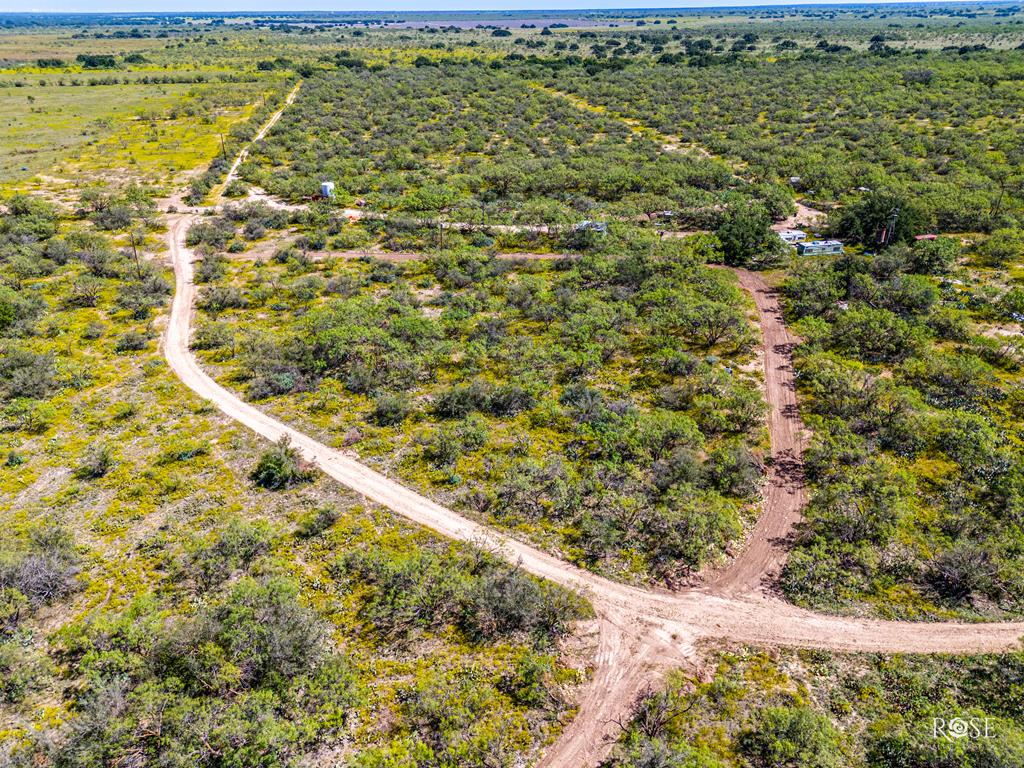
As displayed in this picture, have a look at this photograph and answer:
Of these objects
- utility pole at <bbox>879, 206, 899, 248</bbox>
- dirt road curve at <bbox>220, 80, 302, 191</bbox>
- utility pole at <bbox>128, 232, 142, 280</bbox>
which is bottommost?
utility pole at <bbox>128, 232, 142, 280</bbox>

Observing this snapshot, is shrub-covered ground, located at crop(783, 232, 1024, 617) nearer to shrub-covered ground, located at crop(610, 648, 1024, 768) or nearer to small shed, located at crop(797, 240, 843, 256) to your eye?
shrub-covered ground, located at crop(610, 648, 1024, 768)

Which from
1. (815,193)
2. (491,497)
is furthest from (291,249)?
(815,193)

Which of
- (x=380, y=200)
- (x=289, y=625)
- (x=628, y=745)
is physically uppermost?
(x=380, y=200)

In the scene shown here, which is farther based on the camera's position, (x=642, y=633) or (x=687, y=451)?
(x=687, y=451)

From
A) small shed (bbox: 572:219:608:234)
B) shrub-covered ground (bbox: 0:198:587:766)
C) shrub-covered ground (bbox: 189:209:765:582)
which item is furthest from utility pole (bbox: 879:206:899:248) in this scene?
shrub-covered ground (bbox: 0:198:587:766)

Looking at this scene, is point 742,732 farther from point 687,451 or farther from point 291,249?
point 291,249

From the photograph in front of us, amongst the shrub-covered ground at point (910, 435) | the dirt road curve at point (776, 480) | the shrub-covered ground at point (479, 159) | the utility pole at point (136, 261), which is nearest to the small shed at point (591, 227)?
the shrub-covered ground at point (479, 159)

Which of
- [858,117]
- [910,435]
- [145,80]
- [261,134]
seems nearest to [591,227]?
[910,435]
